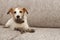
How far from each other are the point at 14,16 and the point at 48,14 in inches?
16.5

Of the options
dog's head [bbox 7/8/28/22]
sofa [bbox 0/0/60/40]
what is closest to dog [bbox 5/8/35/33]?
dog's head [bbox 7/8/28/22]

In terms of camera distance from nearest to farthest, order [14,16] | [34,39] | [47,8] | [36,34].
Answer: [34,39] → [36,34] → [14,16] → [47,8]

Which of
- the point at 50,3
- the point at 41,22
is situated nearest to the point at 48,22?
the point at 41,22

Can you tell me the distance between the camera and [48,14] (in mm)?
1849

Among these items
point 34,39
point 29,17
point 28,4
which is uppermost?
point 28,4

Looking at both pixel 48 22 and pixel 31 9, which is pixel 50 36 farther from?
pixel 31 9

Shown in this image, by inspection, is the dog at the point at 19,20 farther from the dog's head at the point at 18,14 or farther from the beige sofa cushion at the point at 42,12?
the beige sofa cushion at the point at 42,12

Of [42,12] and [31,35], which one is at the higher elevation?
[42,12]

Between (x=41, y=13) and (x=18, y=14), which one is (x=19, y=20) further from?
(x=41, y=13)

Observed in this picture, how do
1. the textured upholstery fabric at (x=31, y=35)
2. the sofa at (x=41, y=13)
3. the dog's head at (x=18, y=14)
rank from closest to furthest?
the textured upholstery fabric at (x=31, y=35), the dog's head at (x=18, y=14), the sofa at (x=41, y=13)

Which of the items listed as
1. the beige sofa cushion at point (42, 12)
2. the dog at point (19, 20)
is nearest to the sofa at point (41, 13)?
the beige sofa cushion at point (42, 12)

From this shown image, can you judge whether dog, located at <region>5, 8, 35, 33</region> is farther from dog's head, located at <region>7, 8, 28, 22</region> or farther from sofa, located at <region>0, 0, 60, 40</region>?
sofa, located at <region>0, 0, 60, 40</region>

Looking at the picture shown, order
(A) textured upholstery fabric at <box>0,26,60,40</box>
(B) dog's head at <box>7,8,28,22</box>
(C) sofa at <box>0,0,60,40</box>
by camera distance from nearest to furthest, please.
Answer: (A) textured upholstery fabric at <box>0,26,60,40</box>, (B) dog's head at <box>7,8,28,22</box>, (C) sofa at <box>0,0,60,40</box>

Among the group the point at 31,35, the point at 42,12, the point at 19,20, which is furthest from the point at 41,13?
the point at 31,35
